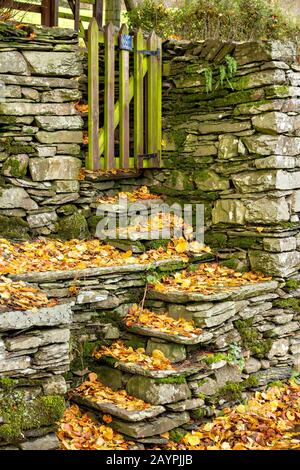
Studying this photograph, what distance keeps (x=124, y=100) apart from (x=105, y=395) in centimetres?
327

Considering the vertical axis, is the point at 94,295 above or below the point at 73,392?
above

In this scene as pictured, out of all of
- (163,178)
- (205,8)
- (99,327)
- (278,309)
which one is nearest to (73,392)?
(99,327)

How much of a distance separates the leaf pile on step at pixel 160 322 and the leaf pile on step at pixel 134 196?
5.06ft

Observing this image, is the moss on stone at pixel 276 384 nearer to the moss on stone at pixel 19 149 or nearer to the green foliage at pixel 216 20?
the moss on stone at pixel 19 149

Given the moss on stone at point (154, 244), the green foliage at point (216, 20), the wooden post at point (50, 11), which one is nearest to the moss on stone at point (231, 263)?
the moss on stone at point (154, 244)

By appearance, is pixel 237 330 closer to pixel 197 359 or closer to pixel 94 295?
pixel 197 359

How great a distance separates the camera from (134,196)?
7152mm

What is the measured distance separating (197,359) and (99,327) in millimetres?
934

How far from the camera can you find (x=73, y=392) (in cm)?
525

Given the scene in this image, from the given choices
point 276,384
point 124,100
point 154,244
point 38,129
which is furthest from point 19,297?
point 124,100

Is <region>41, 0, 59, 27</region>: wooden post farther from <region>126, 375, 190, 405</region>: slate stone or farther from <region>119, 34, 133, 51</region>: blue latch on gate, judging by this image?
<region>126, 375, 190, 405</region>: slate stone

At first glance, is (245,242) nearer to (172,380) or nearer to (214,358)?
(214,358)

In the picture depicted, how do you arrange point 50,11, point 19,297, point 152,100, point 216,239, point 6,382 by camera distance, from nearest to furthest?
point 6,382, point 19,297, point 216,239, point 152,100, point 50,11

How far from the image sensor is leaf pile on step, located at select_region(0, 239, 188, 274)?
543 centimetres
